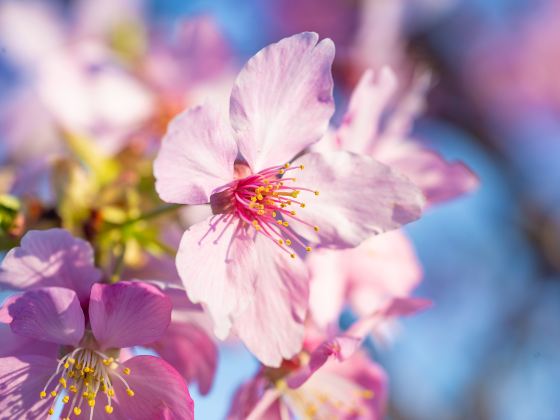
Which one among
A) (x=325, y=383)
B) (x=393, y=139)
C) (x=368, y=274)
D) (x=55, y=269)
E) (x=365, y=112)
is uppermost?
(x=365, y=112)

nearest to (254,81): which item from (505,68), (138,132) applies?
(138,132)

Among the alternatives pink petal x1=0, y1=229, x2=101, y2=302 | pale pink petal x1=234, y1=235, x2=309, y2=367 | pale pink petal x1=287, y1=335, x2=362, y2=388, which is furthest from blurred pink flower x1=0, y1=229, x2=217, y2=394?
pale pink petal x1=287, y1=335, x2=362, y2=388

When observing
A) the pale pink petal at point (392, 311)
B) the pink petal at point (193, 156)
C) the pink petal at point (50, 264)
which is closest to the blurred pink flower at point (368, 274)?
the pale pink petal at point (392, 311)

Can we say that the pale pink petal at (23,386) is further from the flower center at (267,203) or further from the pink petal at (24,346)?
the flower center at (267,203)

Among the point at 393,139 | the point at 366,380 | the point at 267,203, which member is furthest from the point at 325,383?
the point at 393,139

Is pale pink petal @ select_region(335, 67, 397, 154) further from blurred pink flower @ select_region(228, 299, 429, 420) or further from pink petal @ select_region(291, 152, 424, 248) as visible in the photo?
blurred pink flower @ select_region(228, 299, 429, 420)

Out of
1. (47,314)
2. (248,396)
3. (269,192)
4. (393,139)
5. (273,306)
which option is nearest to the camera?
(47,314)

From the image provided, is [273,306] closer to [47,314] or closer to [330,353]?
[330,353]
